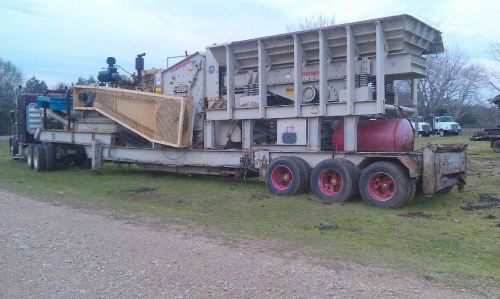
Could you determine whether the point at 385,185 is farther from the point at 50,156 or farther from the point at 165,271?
the point at 50,156

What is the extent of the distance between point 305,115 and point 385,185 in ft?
8.38

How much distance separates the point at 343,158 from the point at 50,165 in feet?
38.2

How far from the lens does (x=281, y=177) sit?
474 inches

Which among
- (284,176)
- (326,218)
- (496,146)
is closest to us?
(326,218)

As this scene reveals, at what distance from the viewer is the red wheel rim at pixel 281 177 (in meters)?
11.9

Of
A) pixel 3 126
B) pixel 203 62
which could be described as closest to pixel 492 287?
pixel 203 62

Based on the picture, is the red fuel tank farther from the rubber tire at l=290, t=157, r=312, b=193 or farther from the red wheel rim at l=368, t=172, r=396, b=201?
the red wheel rim at l=368, t=172, r=396, b=201

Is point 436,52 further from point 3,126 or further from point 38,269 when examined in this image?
point 3,126

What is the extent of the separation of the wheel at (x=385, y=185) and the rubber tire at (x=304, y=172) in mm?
1404

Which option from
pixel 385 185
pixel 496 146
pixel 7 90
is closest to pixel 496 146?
pixel 496 146

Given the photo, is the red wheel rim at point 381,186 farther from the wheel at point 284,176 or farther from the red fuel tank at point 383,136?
the wheel at point 284,176

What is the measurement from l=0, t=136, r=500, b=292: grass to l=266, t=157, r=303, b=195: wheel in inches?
10.2

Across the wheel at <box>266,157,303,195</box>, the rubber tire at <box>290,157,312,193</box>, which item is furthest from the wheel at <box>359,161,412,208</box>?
the wheel at <box>266,157,303,195</box>

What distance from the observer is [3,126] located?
67688mm
